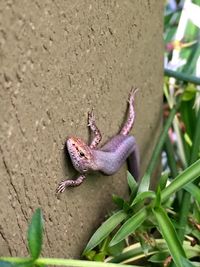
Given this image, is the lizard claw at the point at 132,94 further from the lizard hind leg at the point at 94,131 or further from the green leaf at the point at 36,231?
the green leaf at the point at 36,231

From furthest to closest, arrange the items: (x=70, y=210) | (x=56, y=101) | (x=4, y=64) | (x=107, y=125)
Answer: (x=107, y=125) < (x=70, y=210) < (x=56, y=101) < (x=4, y=64)

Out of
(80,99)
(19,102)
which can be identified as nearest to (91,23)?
(80,99)

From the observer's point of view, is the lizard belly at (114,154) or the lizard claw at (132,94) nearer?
the lizard belly at (114,154)

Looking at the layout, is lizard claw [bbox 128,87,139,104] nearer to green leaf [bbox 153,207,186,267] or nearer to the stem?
the stem

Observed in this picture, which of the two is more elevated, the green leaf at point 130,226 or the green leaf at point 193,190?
the green leaf at point 130,226

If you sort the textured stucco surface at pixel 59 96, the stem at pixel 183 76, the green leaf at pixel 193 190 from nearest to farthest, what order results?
the textured stucco surface at pixel 59 96 → the green leaf at pixel 193 190 → the stem at pixel 183 76

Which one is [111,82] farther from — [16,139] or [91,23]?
[16,139]

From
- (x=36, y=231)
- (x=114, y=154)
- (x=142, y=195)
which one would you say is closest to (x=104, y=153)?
(x=114, y=154)

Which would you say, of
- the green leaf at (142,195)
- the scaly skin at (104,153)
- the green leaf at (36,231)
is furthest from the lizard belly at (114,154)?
the green leaf at (36,231)
